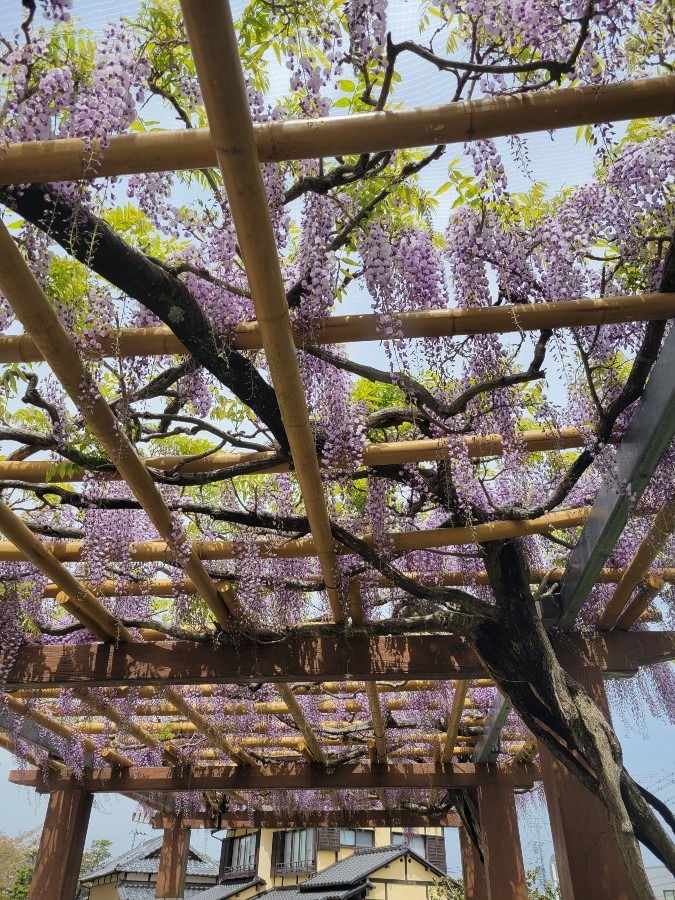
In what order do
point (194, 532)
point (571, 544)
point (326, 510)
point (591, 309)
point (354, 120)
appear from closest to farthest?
point (354, 120)
point (591, 309)
point (326, 510)
point (571, 544)
point (194, 532)

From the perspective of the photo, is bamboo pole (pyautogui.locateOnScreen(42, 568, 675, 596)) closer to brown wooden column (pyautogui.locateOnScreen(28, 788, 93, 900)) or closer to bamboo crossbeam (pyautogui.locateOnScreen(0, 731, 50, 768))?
bamboo crossbeam (pyautogui.locateOnScreen(0, 731, 50, 768))

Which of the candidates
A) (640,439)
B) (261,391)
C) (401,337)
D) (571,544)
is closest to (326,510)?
(261,391)

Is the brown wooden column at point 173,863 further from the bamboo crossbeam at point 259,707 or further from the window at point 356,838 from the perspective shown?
the window at point 356,838

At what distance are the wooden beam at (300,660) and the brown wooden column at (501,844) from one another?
3538 millimetres

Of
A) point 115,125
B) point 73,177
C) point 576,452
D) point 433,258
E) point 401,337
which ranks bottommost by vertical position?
point 73,177

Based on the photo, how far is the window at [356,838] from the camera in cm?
1470

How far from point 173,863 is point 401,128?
1035cm

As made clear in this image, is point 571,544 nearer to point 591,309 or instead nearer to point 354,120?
point 591,309

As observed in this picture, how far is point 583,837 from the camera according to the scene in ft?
13.4

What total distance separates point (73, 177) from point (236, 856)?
15588 millimetres

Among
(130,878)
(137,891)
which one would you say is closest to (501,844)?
(137,891)

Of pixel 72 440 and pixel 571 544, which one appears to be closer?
pixel 72 440

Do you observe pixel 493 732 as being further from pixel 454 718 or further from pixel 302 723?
pixel 302 723

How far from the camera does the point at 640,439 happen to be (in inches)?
112
